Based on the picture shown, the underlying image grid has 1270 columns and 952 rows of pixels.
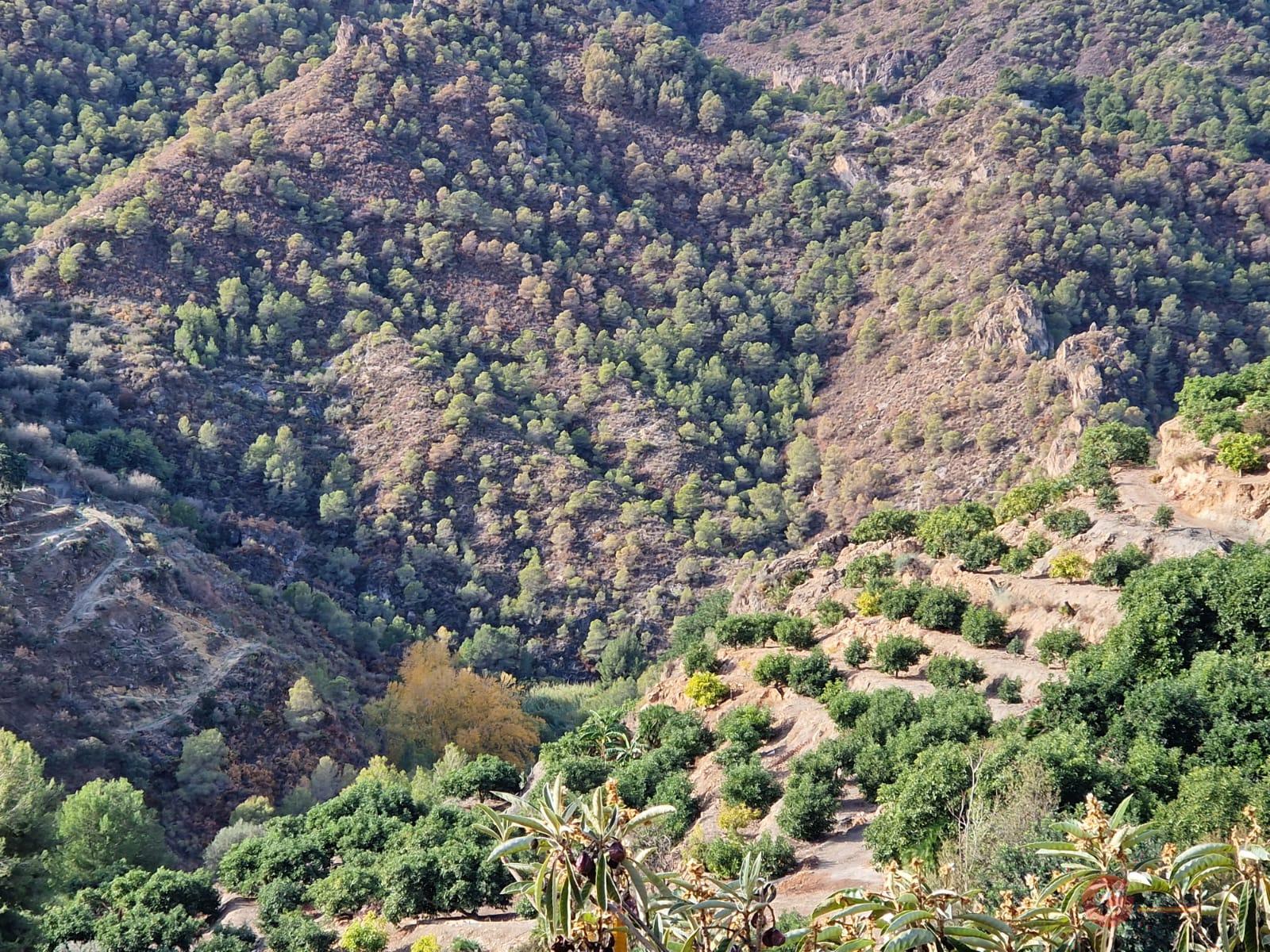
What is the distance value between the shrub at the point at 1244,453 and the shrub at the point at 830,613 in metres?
10.5

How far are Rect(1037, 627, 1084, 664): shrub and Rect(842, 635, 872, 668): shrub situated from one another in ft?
14.2

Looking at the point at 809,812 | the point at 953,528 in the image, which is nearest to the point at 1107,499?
the point at 953,528

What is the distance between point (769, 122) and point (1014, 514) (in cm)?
5891

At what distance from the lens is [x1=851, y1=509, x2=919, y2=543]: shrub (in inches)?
1459

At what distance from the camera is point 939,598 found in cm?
2891

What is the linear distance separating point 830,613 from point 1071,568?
669 cm

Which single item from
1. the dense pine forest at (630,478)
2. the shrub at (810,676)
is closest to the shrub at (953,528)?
the dense pine forest at (630,478)

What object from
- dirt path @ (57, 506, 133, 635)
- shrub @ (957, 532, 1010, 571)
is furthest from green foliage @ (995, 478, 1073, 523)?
dirt path @ (57, 506, 133, 635)

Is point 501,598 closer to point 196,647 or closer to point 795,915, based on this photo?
point 196,647

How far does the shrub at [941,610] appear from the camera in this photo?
28688 mm

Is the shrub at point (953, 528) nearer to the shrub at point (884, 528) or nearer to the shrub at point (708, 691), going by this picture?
the shrub at point (884, 528)

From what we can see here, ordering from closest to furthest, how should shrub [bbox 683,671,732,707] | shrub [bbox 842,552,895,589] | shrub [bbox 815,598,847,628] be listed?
shrub [bbox 683,671,732,707], shrub [bbox 815,598,847,628], shrub [bbox 842,552,895,589]

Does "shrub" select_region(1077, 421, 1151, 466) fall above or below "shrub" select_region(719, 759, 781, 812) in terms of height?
above

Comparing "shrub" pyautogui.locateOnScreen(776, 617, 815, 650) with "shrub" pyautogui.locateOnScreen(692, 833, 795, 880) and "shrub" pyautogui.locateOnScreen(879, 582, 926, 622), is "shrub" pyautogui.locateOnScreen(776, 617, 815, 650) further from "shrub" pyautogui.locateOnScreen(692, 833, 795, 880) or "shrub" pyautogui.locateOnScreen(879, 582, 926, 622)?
"shrub" pyautogui.locateOnScreen(692, 833, 795, 880)
